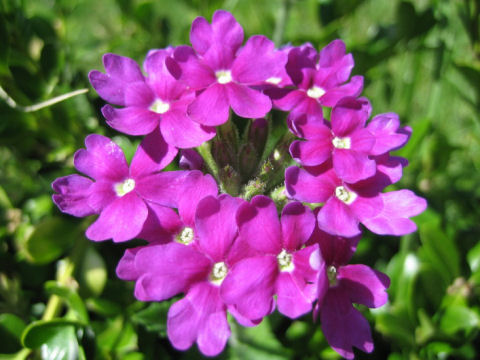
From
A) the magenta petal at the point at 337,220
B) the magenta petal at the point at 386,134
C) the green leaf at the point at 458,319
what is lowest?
the green leaf at the point at 458,319

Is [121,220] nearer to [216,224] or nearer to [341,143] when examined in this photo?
[216,224]

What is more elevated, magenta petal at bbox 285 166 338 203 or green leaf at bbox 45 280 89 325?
magenta petal at bbox 285 166 338 203

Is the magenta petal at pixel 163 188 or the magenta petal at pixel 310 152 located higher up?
the magenta petal at pixel 310 152

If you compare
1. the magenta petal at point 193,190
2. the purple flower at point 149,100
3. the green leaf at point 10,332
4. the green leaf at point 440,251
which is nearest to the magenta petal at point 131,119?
the purple flower at point 149,100

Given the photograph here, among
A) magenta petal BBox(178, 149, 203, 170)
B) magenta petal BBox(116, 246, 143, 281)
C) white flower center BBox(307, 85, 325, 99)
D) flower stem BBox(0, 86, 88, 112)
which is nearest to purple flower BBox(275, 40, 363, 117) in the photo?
white flower center BBox(307, 85, 325, 99)

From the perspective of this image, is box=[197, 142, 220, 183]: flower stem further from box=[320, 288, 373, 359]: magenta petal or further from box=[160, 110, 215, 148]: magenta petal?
box=[320, 288, 373, 359]: magenta petal

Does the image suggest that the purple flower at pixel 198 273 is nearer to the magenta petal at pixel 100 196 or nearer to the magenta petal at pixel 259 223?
the magenta petal at pixel 259 223

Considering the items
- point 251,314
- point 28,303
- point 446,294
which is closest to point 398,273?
point 446,294

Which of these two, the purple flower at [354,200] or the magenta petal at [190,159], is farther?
the magenta petal at [190,159]
